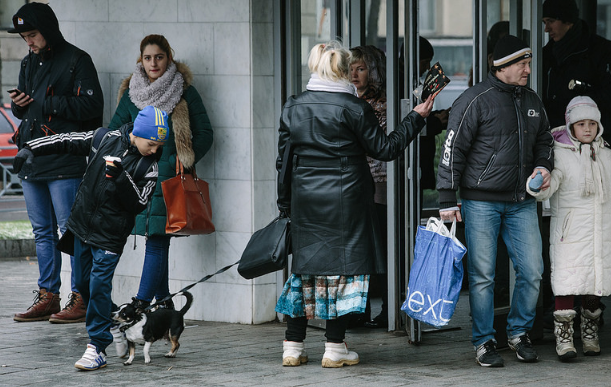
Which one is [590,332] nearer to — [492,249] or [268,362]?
[492,249]

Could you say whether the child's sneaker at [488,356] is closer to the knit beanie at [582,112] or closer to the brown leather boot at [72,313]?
the knit beanie at [582,112]

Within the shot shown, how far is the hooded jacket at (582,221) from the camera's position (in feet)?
21.8

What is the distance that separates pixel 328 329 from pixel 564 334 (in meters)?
1.49

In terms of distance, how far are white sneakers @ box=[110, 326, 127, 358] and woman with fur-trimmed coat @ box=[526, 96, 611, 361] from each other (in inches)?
107

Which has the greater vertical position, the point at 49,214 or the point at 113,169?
the point at 113,169

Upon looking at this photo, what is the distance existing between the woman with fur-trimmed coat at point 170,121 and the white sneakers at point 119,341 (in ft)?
2.44

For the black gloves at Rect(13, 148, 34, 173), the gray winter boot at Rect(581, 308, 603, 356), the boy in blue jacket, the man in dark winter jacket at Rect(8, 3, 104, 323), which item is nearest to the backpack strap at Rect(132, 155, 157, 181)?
the boy in blue jacket

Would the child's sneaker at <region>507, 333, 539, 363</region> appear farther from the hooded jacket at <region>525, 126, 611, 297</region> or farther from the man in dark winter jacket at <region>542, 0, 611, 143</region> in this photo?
the man in dark winter jacket at <region>542, 0, 611, 143</region>

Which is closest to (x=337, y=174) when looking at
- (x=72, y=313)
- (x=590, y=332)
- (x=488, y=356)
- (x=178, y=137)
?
(x=488, y=356)

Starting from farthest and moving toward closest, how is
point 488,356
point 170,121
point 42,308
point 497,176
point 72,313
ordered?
point 42,308 → point 72,313 → point 170,121 → point 488,356 → point 497,176

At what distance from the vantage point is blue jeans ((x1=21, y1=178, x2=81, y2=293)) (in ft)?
26.8

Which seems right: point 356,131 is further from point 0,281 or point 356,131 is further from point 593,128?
point 0,281

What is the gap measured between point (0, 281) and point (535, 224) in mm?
6049

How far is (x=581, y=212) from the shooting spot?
666 cm
